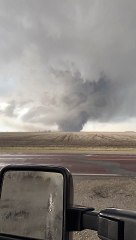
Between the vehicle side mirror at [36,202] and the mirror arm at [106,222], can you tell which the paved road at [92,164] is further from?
the mirror arm at [106,222]

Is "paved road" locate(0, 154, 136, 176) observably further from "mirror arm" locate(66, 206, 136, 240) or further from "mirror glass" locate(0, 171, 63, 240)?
"mirror arm" locate(66, 206, 136, 240)

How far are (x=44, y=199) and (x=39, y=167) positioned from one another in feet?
0.44

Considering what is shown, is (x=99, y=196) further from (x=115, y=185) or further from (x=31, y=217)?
(x=31, y=217)

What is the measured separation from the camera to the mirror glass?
1637mm

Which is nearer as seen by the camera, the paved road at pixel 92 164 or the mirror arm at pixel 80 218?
the mirror arm at pixel 80 218

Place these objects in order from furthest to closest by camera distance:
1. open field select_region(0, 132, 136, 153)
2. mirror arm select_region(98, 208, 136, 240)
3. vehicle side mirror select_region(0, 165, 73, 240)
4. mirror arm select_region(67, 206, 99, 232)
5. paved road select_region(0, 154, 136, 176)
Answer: open field select_region(0, 132, 136, 153)
paved road select_region(0, 154, 136, 176)
vehicle side mirror select_region(0, 165, 73, 240)
mirror arm select_region(67, 206, 99, 232)
mirror arm select_region(98, 208, 136, 240)

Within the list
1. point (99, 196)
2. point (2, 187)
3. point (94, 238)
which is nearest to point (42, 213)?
point (2, 187)

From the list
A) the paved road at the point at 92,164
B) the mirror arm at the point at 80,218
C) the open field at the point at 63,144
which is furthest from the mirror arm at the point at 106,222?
the open field at the point at 63,144

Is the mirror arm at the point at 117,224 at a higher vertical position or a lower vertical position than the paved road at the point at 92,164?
lower

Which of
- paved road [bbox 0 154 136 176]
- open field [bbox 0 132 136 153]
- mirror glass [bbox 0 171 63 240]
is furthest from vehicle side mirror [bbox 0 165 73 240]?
open field [bbox 0 132 136 153]

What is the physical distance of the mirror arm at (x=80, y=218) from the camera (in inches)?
59.6

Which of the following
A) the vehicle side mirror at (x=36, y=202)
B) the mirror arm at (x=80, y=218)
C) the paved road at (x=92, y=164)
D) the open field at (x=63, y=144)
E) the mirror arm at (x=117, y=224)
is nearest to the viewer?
the mirror arm at (x=117, y=224)

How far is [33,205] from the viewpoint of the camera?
171 centimetres

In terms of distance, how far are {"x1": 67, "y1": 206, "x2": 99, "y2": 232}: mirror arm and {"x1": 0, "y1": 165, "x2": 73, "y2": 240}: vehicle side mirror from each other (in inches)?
0.9
